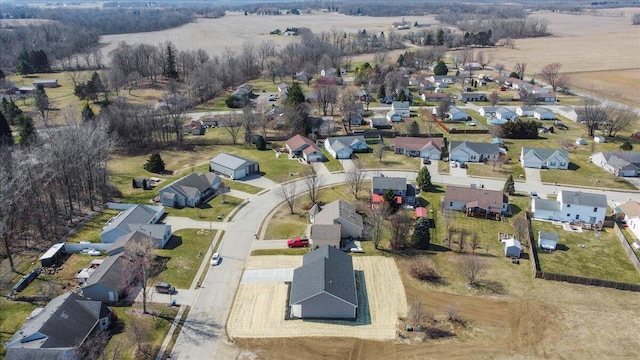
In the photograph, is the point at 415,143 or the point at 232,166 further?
the point at 415,143

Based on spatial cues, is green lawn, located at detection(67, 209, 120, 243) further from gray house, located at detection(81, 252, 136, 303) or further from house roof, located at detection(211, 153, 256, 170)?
house roof, located at detection(211, 153, 256, 170)

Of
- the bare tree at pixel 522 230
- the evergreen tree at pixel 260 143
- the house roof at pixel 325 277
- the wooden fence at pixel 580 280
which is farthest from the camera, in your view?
the evergreen tree at pixel 260 143

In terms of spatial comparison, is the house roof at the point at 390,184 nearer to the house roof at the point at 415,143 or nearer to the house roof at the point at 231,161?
the house roof at the point at 415,143

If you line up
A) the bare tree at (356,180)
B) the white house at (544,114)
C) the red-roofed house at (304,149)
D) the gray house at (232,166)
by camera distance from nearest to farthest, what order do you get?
the bare tree at (356,180) → the gray house at (232,166) → the red-roofed house at (304,149) → the white house at (544,114)

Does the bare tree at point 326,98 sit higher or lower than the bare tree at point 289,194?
higher

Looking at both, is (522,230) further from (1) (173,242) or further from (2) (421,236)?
(1) (173,242)

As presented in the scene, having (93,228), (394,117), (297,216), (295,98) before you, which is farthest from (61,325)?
(394,117)

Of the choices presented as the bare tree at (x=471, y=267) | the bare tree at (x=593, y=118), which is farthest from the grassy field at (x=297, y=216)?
the bare tree at (x=593, y=118)
